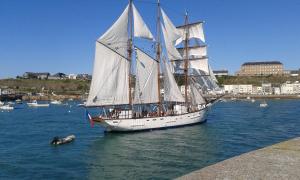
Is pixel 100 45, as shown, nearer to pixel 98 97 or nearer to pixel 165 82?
pixel 98 97

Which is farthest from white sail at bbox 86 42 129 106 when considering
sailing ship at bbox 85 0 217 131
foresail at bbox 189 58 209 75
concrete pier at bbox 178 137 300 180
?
concrete pier at bbox 178 137 300 180

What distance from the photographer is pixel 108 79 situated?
1924 inches

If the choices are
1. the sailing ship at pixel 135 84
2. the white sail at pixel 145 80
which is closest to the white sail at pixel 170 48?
the sailing ship at pixel 135 84

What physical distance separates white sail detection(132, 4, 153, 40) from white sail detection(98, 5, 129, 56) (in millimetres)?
1762

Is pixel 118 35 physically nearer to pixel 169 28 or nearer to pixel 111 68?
pixel 111 68

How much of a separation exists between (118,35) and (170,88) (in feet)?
40.1

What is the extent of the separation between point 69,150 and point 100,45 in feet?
56.2

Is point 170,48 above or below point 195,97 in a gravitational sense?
above

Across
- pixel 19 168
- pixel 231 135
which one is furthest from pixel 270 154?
pixel 231 135

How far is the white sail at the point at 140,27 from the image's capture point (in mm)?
53878

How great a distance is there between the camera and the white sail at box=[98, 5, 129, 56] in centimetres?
4966

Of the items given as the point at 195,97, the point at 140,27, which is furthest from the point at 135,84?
the point at 195,97

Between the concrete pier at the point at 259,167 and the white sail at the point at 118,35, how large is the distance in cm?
3617

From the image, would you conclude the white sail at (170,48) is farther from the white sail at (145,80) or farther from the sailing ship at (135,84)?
the white sail at (145,80)
